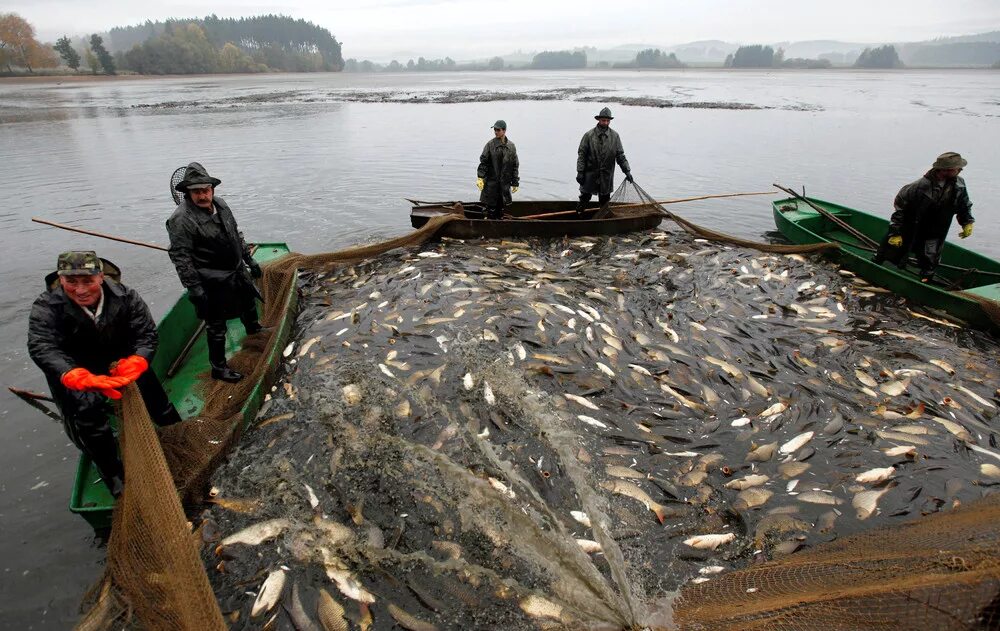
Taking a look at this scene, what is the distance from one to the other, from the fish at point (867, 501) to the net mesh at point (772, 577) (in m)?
0.49

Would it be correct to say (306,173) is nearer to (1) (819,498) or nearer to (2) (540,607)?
(2) (540,607)

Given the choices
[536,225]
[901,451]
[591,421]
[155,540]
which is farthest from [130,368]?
[536,225]

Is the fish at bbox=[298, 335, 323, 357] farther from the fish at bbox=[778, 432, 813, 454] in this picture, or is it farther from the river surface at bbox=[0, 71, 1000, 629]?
the fish at bbox=[778, 432, 813, 454]

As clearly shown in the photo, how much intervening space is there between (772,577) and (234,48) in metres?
153

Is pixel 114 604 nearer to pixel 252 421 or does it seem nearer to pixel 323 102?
pixel 252 421

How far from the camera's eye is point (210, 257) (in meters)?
6.50

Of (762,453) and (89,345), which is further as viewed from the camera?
(762,453)

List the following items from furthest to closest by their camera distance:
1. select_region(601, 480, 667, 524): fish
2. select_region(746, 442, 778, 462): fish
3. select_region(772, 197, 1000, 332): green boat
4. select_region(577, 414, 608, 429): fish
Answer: select_region(772, 197, 1000, 332): green boat, select_region(577, 414, 608, 429): fish, select_region(746, 442, 778, 462): fish, select_region(601, 480, 667, 524): fish

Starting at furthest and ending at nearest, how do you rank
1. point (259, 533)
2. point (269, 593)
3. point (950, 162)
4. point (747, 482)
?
point (950, 162) → point (747, 482) → point (259, 533) → point (269, 593)

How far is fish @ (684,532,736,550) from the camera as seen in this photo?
15.9ft

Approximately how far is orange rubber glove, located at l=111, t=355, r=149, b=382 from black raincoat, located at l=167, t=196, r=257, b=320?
65.2 inches

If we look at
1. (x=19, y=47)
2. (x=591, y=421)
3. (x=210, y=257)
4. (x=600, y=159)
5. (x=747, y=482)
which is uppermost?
(x=19, y=47)

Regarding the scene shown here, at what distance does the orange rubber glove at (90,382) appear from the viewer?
4195mm

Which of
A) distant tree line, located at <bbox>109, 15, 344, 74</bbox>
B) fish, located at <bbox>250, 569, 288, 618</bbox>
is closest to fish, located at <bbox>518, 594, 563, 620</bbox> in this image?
fish, located at <bbox>250, 569, 288, 618</bbox>
